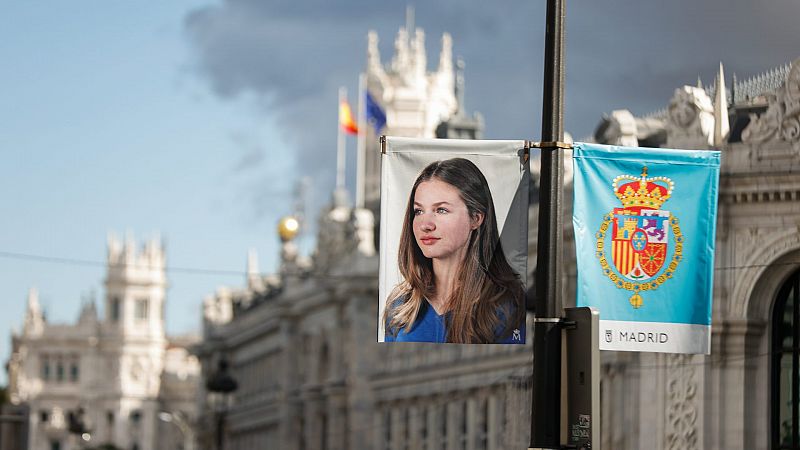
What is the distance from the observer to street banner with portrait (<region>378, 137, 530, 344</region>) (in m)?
12.9

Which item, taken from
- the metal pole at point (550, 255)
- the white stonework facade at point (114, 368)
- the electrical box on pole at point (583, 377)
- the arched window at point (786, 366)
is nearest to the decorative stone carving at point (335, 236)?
the arched window at point (786, 366)

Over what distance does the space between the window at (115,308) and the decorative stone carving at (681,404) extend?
445ft

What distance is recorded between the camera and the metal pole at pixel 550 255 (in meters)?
11.4

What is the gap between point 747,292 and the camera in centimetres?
4000

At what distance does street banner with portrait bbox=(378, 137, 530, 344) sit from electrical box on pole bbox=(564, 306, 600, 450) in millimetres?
1535

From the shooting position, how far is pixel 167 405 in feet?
554

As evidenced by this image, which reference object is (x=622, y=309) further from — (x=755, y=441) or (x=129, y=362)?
(x=129, y=362)

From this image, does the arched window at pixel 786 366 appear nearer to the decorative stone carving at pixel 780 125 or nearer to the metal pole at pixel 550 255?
the decorative stone carving at pixel 780 125

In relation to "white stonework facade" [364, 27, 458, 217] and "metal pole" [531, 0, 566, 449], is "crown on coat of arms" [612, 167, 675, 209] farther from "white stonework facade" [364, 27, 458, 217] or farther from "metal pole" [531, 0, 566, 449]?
"white stonework facade" [364, 27, 458, 217]

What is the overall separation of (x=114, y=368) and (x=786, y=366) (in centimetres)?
13562

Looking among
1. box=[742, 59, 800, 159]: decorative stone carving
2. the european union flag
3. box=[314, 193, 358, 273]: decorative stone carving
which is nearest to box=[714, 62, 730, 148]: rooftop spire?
box=[742, 59, 800, 159]: decorative stone carving

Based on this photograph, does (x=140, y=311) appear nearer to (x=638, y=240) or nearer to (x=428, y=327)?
(x=428, y=327)

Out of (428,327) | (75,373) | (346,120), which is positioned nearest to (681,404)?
(428,327)

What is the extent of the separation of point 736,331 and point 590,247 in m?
27.8
